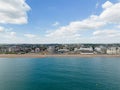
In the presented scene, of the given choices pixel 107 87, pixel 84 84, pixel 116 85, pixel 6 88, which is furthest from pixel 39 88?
pixel 116 85

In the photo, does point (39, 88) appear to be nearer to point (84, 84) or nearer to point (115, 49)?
point (84, 84)

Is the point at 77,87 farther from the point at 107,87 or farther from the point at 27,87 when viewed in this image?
the point at 27,87

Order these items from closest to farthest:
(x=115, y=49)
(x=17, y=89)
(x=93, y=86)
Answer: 1. (x=17, y=89)
2. (x=93, y=86)
3. (x=115, y=49)

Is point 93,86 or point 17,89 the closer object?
point 17,89

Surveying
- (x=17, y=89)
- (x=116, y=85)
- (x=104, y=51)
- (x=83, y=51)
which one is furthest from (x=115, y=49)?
(x=17, y=89)

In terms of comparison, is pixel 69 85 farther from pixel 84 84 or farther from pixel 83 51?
pixel 83 51

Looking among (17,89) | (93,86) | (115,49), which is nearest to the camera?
(17,89)

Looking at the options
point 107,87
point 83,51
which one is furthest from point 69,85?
point 83,51

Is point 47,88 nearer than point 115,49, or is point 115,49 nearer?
point 47,88
